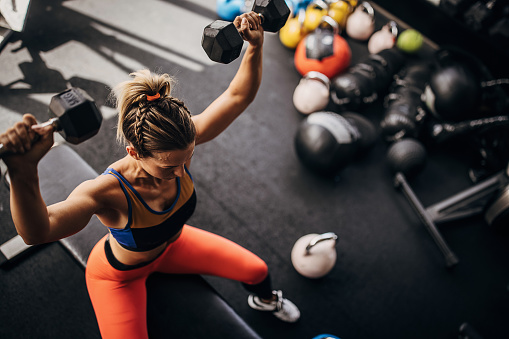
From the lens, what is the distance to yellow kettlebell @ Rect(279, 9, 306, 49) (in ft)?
12.4

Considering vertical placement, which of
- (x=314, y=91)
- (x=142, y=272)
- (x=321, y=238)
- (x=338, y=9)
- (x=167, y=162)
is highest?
(x=167, y=162)

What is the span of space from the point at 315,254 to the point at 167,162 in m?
1.48

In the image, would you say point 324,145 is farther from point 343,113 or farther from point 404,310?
point 404,310

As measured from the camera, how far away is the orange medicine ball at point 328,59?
11.2 feet

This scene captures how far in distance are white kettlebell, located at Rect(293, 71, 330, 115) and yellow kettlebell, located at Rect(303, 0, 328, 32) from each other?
799 mm

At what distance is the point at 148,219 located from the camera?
147 cm

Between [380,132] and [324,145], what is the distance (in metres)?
0.93

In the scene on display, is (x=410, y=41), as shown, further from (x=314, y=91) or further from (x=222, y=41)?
(x=222, y=41)

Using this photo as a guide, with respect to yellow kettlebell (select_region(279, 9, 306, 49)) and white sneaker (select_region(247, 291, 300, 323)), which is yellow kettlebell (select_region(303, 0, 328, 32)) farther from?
white sneaker (select_region(247, 291, 300, 323))

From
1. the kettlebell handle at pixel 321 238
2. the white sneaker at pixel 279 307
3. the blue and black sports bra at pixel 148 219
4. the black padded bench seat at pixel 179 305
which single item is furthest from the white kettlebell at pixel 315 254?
the blue and black sports bra at pixel 148 219

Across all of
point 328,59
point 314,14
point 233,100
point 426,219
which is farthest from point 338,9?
point 233,100

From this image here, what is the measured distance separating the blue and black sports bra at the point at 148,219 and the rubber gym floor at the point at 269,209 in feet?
1.88

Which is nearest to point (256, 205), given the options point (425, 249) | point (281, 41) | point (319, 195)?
point (319, 195)

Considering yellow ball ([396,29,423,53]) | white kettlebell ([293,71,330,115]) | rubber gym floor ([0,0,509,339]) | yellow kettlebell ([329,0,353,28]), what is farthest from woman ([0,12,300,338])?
yellow ball ([396,29,423,53])
